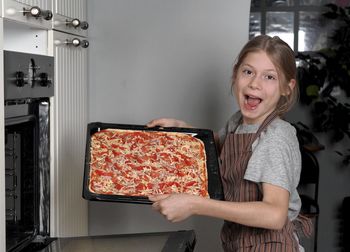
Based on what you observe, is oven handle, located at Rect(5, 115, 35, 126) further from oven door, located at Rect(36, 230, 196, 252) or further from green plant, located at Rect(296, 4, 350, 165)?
green plant, located at Rect(296, 4, 350, 165)

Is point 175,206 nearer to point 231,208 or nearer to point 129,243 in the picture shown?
point 231,208

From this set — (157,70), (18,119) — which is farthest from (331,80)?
(18,119)

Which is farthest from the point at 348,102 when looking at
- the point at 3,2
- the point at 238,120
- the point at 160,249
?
the point at 3,2

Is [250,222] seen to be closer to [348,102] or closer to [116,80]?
[116,80]

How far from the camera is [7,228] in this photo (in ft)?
5.28

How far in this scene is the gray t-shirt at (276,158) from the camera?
1508mm

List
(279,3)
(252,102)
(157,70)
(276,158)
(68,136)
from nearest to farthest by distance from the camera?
1. (276,158)
2. (252,102)
3. (68,136)
4. (157,70)
5. (279,3)

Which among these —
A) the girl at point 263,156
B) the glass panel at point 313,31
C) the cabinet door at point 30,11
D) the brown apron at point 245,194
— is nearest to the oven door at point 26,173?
the cabinet door at point 30,11

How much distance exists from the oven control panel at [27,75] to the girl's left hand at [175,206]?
0.48 metres

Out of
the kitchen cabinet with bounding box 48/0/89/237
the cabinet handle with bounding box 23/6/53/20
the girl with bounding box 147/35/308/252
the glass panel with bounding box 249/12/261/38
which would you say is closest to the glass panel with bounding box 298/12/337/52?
the glass panel with bounding box 249/12/261/38

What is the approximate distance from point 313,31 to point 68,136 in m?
2.46

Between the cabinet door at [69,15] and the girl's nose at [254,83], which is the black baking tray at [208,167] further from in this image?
the cabinet door at [69,15]

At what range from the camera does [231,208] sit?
1.43 meters

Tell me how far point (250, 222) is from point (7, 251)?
65 centimetres
